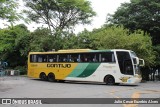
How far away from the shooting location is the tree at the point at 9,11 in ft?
69.5

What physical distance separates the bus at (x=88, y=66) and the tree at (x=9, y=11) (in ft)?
26.8

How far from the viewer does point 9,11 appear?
70.4 feet

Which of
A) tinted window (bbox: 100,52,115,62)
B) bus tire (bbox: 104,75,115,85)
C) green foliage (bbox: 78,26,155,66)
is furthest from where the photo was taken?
green foliage (bbox: 78,26,155,66)

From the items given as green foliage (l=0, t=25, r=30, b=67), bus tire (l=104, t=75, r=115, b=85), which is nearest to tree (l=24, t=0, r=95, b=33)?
green foliage (l=0, t=25, r=30, b=67)

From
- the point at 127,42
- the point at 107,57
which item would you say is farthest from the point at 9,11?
the point at 127,42

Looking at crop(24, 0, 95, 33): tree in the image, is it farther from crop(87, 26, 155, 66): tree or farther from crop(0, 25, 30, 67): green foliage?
crop(87, 26, 155, 66): tree


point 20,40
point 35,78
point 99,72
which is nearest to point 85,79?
point 99,72

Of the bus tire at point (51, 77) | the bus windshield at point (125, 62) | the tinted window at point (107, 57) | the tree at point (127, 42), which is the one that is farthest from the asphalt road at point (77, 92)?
the tree at point (127, 42)

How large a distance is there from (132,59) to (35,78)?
39.7 feet

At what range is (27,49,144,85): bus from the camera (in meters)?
26.1

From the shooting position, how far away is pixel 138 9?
1528 inches

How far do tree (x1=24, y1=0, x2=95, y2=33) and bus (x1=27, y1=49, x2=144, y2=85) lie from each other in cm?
1563

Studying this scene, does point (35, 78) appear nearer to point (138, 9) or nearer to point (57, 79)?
point (57, 79)

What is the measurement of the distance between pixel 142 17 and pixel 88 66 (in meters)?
13.7
